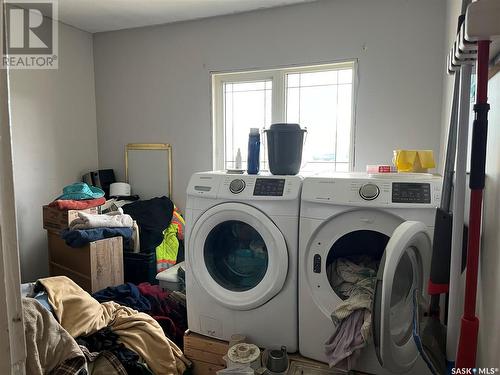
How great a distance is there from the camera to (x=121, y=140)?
11.3ft

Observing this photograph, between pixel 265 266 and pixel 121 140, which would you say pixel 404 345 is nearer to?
pixel 265 266

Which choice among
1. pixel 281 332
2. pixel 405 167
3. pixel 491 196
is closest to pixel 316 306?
pixel 281 332

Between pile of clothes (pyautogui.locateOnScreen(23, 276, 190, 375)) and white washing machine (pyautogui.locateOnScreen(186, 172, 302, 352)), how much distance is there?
21 cm

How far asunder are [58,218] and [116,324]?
49.1 inches

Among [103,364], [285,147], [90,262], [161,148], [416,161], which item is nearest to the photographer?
[103,364]

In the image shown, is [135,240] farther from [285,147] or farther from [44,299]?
[285,147]

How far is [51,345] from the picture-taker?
1151mm

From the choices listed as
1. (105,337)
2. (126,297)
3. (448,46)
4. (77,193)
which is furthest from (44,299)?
(448,46)

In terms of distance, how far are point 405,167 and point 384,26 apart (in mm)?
1224

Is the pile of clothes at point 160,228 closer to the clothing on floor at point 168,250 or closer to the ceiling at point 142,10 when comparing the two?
the clothing on floor at point 168,250

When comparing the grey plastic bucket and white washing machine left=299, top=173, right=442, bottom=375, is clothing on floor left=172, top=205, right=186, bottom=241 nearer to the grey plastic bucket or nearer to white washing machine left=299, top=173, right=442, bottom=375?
the grey plastic bucket

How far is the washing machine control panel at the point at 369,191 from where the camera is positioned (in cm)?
137

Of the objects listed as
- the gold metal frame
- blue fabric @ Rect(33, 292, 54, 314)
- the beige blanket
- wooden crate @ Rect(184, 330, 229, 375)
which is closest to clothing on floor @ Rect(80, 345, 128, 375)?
the beige blanket

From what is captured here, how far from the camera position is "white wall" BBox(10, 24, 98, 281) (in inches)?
110
